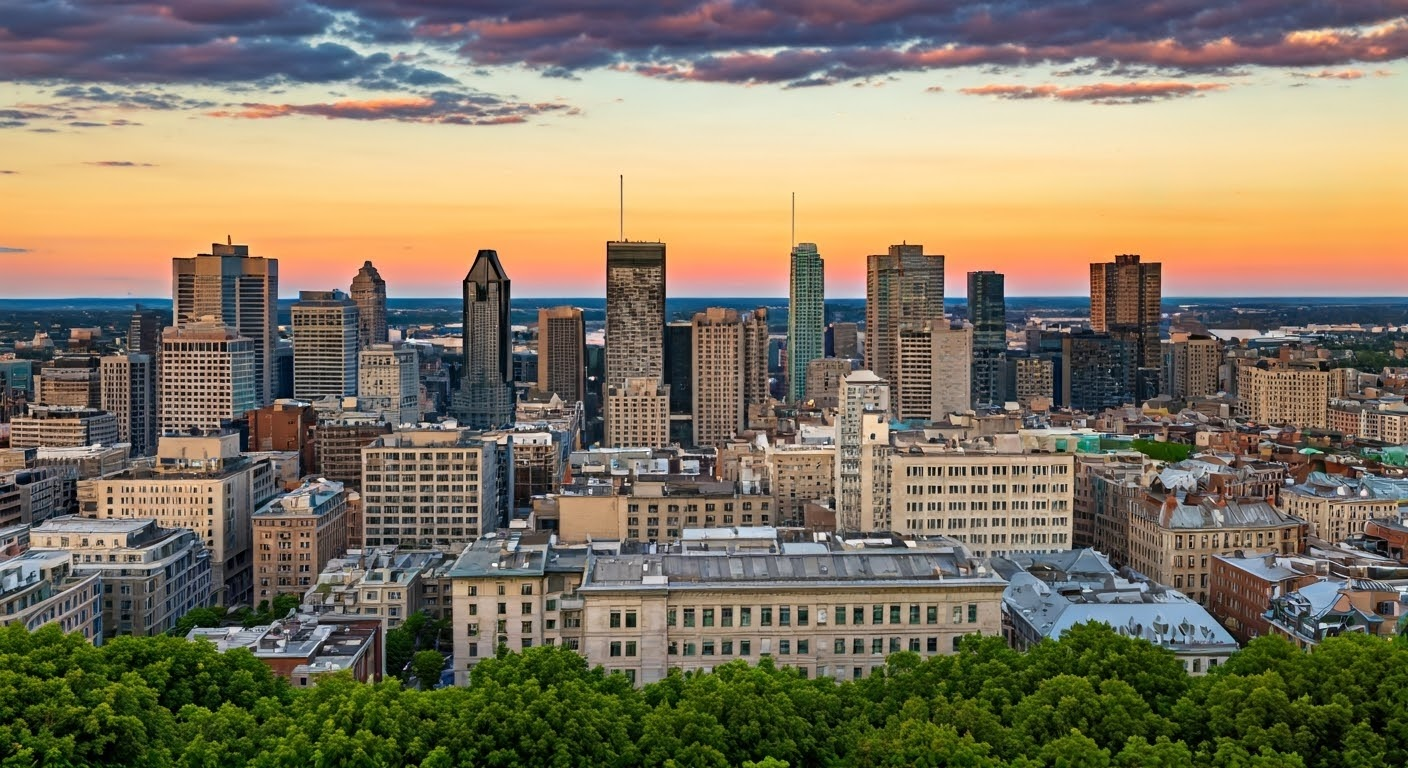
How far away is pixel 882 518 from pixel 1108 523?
2750cm

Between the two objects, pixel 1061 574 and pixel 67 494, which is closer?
pixel 1061 574

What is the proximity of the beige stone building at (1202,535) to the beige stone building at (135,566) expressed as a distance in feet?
240

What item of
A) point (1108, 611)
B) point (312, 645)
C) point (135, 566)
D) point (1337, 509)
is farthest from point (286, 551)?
point (1337, 509)

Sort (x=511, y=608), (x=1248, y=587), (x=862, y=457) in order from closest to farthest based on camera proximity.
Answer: (x=511, y=608), (x=1248, y=587), (x=862, y=457)

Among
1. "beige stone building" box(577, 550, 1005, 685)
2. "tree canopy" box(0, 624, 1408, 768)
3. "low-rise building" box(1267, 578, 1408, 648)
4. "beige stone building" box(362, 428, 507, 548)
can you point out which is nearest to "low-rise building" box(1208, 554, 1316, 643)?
"low-rise building" box(1267, 578, 1408, 648)

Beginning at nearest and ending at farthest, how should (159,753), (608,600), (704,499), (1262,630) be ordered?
1. (159,753)
2. (608,600)
3. (1262,630)
4. (704,499)

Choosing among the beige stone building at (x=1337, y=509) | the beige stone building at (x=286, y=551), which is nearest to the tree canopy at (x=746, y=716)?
the beige stone building at (x=286, y=551)

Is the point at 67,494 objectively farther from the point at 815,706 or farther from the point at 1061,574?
the point at 815,706

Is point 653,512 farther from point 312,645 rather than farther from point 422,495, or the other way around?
point 312,645

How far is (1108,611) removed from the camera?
9081 cm

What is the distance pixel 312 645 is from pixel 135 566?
30.7 meters

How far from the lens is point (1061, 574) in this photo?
4124 inches

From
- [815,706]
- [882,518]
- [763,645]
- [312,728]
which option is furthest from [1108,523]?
[312,728]

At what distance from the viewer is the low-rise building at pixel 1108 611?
288 feet
